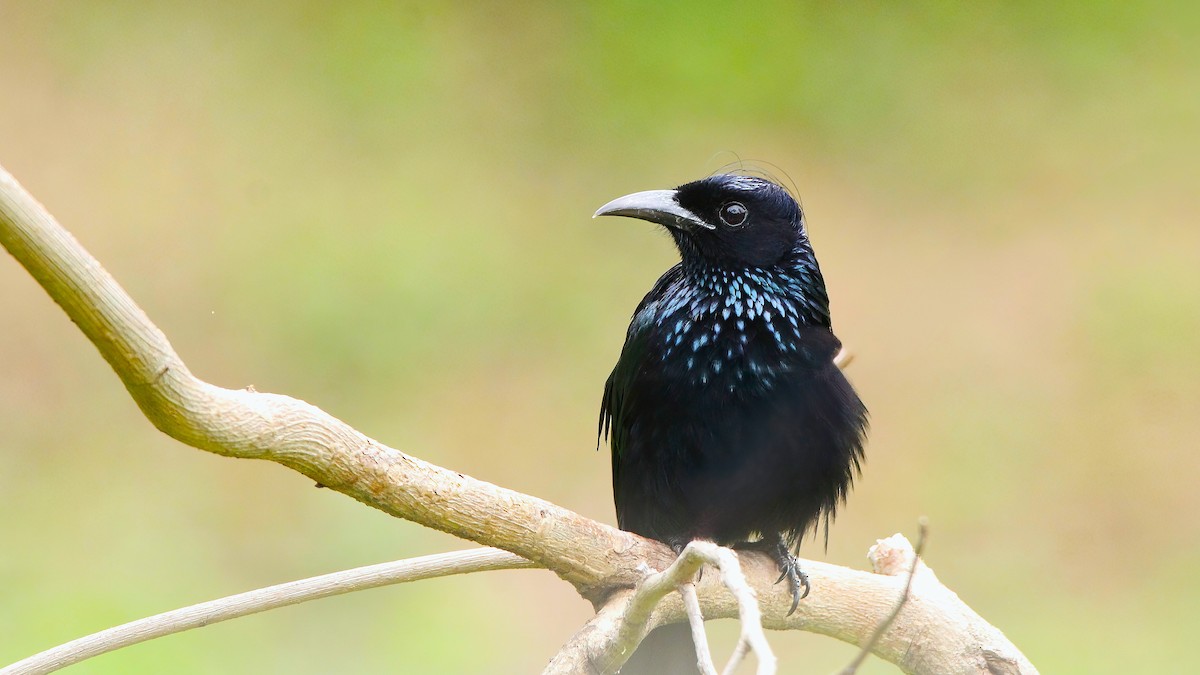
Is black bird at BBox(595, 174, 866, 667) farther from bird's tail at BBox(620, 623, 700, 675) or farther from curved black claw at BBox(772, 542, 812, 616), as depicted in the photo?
bird's tail at BBox(620, 623, 700, 675)

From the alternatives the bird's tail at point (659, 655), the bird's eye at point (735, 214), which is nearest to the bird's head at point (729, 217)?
the bird's eye at point (735, 214)

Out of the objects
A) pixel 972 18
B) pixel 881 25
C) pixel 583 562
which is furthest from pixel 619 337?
pixel 583 562

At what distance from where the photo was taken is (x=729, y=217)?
2.88 metres

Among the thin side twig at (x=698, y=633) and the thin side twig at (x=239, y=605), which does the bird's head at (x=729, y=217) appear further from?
the thin side twig at (x=698, y=633)

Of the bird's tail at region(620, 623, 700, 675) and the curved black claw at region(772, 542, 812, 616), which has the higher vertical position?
the curved black claw at region(772, 542, 812, 616)

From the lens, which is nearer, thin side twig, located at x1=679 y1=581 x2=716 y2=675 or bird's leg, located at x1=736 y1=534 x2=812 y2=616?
thin side twig, located at x1=679 y1=581 x2=716 y2=675

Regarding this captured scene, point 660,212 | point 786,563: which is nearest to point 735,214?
point 660,212

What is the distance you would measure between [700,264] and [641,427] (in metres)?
0.41

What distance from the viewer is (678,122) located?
7.06m

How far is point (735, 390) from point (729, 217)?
1.54 feet

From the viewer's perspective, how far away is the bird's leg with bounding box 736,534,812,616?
8.71 ft

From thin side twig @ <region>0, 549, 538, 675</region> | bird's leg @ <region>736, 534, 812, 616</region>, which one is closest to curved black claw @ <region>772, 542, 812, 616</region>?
bird's leg @ <region>736, 534, 812, 616</region>

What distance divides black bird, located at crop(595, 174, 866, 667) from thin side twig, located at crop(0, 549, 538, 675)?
0.52 m

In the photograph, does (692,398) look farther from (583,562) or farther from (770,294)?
(583,562)
